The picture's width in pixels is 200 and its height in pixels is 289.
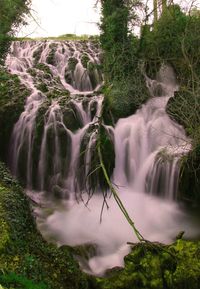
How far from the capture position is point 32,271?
485 cm

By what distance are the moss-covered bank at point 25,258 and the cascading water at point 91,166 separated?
1987 mm

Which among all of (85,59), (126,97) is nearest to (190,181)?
(126,97)

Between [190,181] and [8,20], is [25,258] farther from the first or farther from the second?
[8,20]

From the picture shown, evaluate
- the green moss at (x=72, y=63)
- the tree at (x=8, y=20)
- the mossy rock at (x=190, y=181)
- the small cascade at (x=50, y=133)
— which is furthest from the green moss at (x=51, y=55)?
the mossy rock at (x=190, y=181)

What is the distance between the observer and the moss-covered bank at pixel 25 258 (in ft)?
14.9

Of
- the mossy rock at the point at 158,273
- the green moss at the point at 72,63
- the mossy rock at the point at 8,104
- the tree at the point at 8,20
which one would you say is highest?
the tree at the point at 8,20

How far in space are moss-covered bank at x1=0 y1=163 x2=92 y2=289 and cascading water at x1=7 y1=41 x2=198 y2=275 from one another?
6.52 feet

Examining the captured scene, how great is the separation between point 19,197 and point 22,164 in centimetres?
545

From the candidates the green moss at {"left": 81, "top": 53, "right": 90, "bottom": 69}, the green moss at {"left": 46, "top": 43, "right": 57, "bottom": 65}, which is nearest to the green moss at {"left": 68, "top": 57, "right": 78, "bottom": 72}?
the green moss at {"left": 81, "top": 53, "right": 90, "bottom": 69}

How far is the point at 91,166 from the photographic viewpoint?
8.95 metres

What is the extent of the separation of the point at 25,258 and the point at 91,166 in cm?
415

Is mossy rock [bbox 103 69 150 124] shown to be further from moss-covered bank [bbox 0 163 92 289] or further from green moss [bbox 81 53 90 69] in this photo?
moss-covered bank [bbox 0 163 92 289]

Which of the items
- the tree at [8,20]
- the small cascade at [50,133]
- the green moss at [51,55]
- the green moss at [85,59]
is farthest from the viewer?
the green moss at [51,55]

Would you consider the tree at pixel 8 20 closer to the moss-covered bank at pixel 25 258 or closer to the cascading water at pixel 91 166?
the cascading water at pixel 91 166
